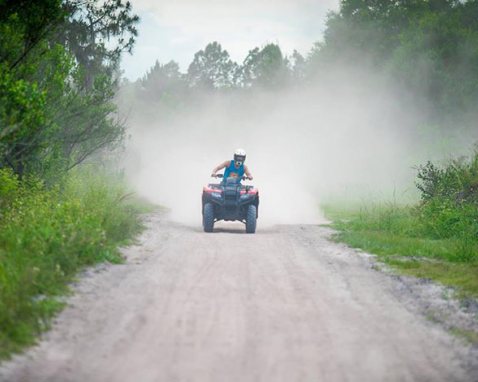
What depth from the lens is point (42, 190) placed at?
14.6 metres

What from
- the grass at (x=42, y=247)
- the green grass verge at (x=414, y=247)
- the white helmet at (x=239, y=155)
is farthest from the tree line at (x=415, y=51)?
the grass at (x=42, y=247)

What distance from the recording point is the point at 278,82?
223 ft

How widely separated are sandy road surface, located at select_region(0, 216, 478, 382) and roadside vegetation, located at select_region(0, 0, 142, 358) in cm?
39

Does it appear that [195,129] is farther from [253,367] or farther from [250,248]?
[253,367]

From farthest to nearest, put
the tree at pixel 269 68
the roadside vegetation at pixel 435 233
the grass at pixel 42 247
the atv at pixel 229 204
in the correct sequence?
the tree at pixel 269 68 < the atv at pixel 229 204 < the roadside vegetation at pixel 435 233 < the grass at pixel 42 247

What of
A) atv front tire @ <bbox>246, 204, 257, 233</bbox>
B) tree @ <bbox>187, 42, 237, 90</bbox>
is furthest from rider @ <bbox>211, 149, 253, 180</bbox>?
tree @ <bbox>187, 42, 237, 90</bbox>

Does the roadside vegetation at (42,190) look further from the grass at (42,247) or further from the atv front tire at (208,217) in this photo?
the atv front tire at (208,217)

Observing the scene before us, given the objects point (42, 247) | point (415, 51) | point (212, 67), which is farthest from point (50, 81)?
point (212, 67)

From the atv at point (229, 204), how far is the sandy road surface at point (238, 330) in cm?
544

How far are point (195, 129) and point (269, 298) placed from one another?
71.0 m

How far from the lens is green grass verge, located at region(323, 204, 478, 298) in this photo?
9734mm

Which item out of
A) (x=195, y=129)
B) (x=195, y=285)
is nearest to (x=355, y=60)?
(x=195, y=129)

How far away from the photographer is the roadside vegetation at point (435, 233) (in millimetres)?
10234

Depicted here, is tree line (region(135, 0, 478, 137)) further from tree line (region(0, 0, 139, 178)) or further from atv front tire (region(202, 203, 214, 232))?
atv front tire (region(202, 203, 214, 232))
